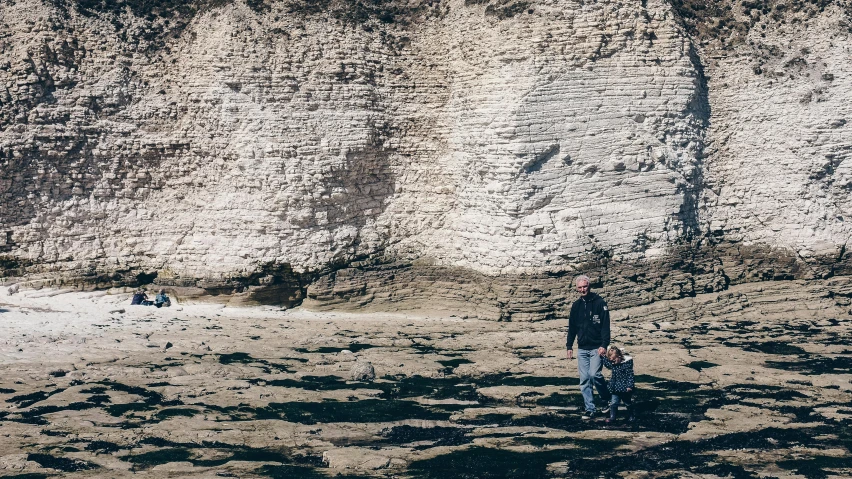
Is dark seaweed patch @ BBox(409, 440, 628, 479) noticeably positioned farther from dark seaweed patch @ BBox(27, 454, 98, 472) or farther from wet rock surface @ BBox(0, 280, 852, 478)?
dark seaweed patch @ BBox(27, 454, 98, 472)

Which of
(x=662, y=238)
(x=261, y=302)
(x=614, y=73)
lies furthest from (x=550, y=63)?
(x=261, y=302)

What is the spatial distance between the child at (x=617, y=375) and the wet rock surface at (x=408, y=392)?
1.19 feet

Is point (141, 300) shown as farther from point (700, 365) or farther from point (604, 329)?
point (604, 329)

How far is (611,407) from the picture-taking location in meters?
12.9

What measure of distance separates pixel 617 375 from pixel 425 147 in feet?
33.3

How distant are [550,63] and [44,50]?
419 inches

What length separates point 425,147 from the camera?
22.0m

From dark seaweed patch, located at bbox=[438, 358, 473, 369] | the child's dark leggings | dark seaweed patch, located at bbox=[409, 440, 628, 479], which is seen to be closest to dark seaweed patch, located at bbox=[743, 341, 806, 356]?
dark seaweed patch, located at bbox=[438, 358, 473, 369]

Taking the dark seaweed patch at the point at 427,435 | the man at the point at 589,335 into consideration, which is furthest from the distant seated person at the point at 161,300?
the man at the point at 589,335

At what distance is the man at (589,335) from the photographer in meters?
12.8

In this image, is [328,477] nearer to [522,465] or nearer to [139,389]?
[522,465]

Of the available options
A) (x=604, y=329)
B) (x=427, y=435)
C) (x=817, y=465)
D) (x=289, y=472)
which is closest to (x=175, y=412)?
(x=289, y=472)

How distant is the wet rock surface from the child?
0.36 meters

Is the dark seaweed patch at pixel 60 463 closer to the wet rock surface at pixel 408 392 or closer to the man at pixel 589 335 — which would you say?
the wet rock surface at pixel 408 392
